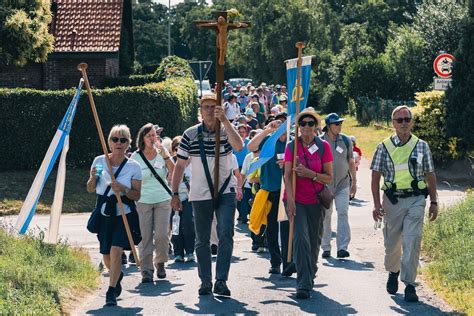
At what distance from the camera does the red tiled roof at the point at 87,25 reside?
112ft

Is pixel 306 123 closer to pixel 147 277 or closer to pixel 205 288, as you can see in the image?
pixel 205 288

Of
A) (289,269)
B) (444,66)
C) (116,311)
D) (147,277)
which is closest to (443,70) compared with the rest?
(444,66)

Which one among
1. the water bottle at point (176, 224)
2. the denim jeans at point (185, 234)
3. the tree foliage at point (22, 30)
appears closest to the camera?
the denim jeans at point (185, 234)

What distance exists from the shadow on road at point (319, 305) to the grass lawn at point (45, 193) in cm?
1173

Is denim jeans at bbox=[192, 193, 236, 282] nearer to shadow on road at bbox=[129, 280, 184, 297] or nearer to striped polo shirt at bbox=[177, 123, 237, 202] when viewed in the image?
striped polo shirt at bbox=[177, 123, 237, 202]

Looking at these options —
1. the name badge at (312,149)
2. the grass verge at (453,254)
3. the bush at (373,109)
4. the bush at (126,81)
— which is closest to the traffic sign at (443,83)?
the grass verge at (453,254)

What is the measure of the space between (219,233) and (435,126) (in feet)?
49.2

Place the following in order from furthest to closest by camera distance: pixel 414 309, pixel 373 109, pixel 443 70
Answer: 1. pixel 373 109
2. pixel 443 70
3. pixel 414 309

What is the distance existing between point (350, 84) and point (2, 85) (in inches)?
636

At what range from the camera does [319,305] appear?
33.9 ft

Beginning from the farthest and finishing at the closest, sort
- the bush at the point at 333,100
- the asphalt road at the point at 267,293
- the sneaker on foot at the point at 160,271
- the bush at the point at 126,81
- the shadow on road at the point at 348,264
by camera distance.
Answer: the bush at the point at 333,100 < the bush at the point at 126,81 < the shadow on road at the point at 348,264 < the sneaker on foot at the point at 160,271 < the asphalt road at the point at 267,293

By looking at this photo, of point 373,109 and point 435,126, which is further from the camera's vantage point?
point 373,109

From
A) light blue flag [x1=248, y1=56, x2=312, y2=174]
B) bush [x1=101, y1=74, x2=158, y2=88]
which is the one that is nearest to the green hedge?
bush [x1=101, y1=74, x2=158, y2=88]

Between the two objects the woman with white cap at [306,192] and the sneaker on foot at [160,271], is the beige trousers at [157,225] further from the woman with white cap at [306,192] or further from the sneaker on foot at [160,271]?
the woman with white cap at [306,192]
